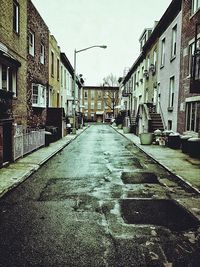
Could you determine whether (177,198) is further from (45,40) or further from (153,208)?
(45,40)

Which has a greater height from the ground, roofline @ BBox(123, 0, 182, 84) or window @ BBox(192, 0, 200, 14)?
roofline @ BBox(123, 0, 182, 84)

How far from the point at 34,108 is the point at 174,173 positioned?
40.3ft

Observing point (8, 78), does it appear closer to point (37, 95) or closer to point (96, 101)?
point (37, 95)

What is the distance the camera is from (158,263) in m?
3.79

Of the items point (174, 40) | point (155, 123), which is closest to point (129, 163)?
point (155, 123)

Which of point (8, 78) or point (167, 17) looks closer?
point (8, 78)

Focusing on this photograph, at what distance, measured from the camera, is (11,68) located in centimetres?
1452

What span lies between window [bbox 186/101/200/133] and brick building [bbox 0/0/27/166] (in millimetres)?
9237

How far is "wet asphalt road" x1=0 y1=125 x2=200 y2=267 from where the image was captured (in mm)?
3949

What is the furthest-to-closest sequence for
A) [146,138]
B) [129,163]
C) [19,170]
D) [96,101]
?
[96,101] → [146,138] → [129,163] → [19,170]

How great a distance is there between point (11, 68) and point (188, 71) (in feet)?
32.3

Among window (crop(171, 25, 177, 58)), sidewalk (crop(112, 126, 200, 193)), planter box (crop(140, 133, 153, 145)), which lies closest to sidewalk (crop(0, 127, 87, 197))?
sidewalk (crop(112, 126, 200, 193))

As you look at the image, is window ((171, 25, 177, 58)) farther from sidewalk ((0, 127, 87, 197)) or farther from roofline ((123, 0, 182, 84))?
sidewalk ((0, 127, 87, 197))

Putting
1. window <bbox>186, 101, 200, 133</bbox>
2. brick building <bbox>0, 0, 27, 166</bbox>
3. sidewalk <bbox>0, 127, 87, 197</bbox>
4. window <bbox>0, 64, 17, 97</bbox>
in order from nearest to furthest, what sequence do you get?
sidewalk <bbox>0, 127, 87, 197</bbox> → brick building <bbox>0, 0, 27, 166</bbox> → window <bbox>0, 64, 17, 97</bbox> → window <bbox>186, 101, 200, 133</bbox>
